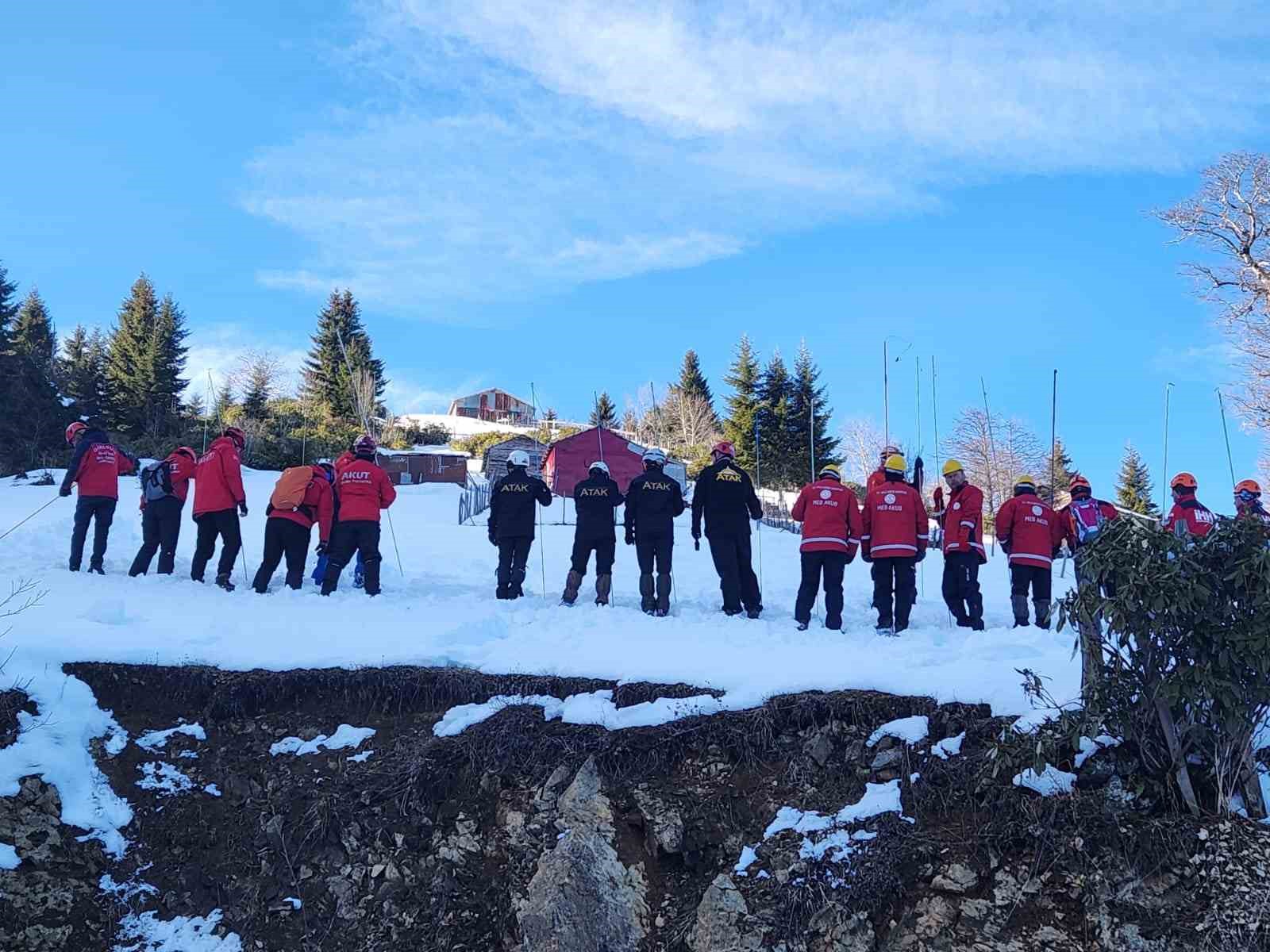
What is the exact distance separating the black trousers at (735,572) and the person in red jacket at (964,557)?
2126 millimetres

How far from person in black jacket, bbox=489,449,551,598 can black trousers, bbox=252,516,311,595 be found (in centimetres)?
221

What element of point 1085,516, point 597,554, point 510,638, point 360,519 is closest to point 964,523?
point 1085,516

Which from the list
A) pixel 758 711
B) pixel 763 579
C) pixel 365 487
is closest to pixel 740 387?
pixel 763 579

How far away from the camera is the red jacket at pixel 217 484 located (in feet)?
35.9

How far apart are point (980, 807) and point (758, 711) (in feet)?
5.35

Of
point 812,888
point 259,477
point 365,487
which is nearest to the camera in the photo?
point 812,888

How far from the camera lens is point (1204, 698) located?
5.21 meters

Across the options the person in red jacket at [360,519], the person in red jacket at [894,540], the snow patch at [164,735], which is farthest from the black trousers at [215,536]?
the person in red jacket at [894,540]

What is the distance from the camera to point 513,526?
10.8 m

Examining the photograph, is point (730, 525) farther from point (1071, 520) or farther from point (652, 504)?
point (1071, 520)

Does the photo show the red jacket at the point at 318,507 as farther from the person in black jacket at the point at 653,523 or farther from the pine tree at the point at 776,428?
the pine tree at the point at 776,428

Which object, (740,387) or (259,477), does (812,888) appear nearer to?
(259,477)

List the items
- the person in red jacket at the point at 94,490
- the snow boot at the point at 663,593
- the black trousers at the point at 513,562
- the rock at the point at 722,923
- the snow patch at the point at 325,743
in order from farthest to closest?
1. the person in red jacket at the point at 94,490
2. the black trousers at the point at 513,562
3. the snow boot at the point at 663,593
4. the snow patch at the point at 325,743
5. the rock at the point at 722,923

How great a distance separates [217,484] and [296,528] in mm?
1131
